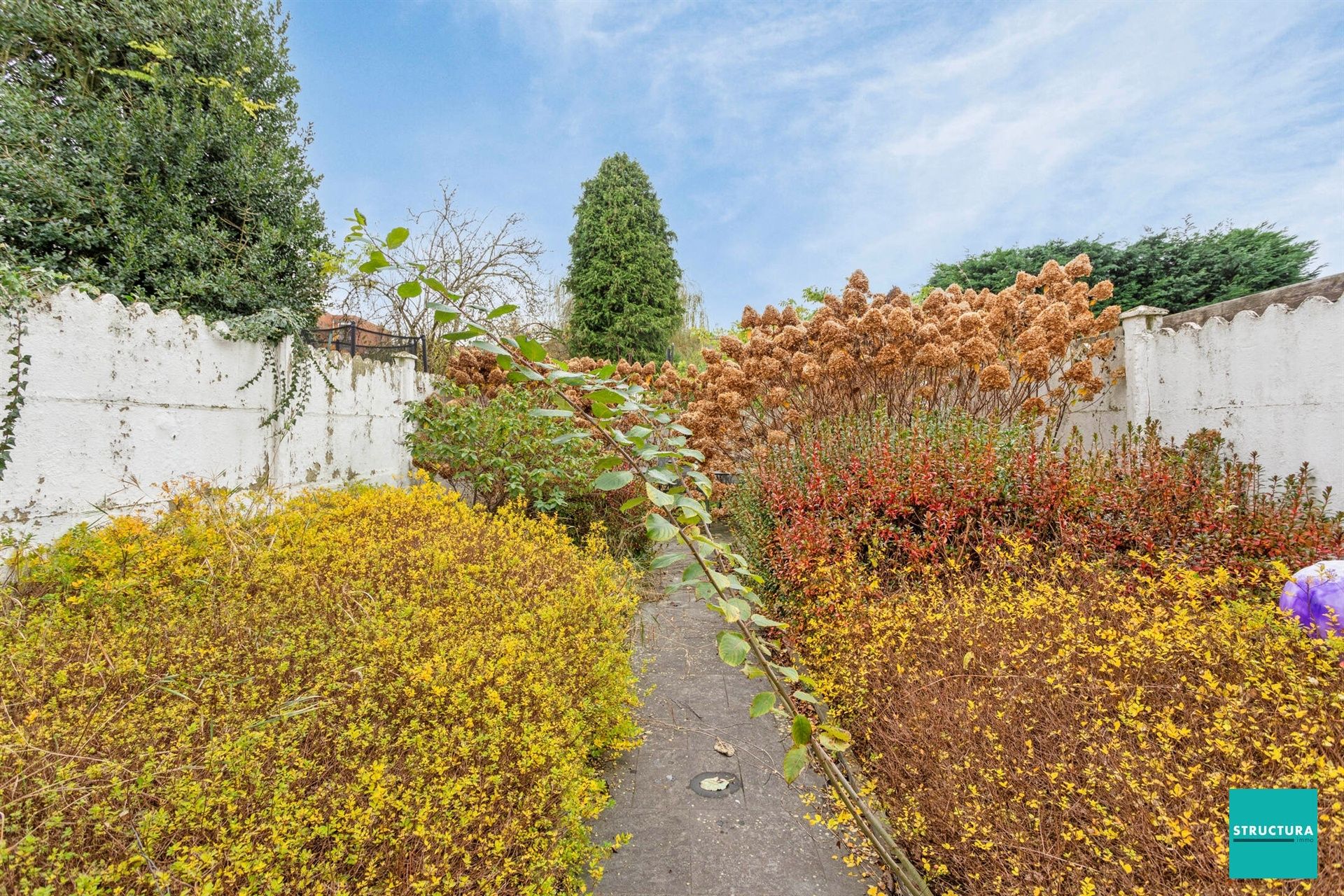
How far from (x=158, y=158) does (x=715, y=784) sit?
236 inches

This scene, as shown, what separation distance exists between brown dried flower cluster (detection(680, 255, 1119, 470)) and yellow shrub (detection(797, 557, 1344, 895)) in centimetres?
293

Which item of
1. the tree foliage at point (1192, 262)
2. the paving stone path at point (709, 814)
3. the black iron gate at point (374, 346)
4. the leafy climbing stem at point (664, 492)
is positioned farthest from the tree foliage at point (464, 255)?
the leafy climbing stem at point (664, 492)

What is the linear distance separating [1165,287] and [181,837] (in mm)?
13741

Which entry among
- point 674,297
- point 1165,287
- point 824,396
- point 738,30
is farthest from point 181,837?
point 674,297

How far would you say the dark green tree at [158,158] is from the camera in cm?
397

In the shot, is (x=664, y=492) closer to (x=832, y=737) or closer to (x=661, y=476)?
(x=661, y=476)

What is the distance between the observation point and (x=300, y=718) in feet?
5.41

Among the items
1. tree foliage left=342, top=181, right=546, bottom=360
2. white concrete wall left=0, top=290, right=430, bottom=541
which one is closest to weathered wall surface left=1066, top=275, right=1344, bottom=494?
white concrete wall left=0, top=290, right=430, bottom=541

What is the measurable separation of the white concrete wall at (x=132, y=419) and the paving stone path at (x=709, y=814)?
349 cm

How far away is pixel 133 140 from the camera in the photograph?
169 inches

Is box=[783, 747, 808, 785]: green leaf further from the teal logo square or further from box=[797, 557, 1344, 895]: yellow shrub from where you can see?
the teal logo square

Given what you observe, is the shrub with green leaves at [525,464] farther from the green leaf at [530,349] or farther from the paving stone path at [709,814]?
the green leaf at [530,349]

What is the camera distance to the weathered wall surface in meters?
4.19

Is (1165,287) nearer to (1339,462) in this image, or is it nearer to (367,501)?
(1339,462)
